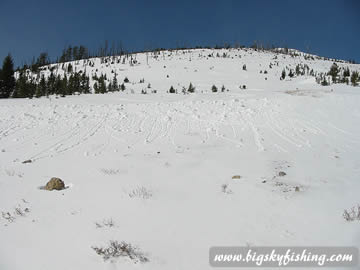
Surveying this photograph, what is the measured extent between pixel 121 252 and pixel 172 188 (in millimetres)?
2118

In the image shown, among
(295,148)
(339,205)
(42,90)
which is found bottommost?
(339,205)

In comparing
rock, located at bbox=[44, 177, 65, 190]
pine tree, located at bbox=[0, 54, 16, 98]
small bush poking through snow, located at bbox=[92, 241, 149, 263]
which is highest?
pine tree, located at bbox=[0, 54, 16, 98]

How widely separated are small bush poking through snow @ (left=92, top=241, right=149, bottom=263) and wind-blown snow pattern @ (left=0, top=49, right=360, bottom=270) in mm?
58

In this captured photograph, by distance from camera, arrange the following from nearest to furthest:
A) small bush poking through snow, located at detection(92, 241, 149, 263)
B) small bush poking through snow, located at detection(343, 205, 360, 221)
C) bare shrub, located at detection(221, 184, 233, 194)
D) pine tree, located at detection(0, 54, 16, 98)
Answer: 1. small bush poking through snow, located at detection(92, 241, 149, 263)
2. small bush poking through snow, located at detection(343, 205, 360, 221)
3. bare shrub, located at detection(221, 184, 233, 194)
4. pine tree, located at detection(0, 54, 16, 98)

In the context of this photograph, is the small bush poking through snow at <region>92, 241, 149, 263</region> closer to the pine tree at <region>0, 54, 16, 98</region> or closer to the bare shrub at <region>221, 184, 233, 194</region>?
the bare shrub at <region>221, 184, 233, 194</region>

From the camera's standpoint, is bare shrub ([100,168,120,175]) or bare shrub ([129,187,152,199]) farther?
bare shrub ([100,168,120,175])

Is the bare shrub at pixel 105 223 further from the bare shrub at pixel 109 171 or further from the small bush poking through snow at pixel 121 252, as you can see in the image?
the bare shrub at pixel 109 171

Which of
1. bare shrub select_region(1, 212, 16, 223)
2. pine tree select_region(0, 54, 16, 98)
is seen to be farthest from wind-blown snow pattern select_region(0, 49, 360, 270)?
pine tree select_region(0, 54, 16, 98)

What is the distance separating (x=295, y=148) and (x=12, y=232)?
7.73 metres

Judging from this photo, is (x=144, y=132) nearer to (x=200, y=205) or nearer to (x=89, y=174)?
(x=89, y=174)

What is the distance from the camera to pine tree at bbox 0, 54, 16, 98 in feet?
112

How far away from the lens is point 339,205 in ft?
13.1

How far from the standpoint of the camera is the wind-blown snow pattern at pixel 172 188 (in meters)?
3.16

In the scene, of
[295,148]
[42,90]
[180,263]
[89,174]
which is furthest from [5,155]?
[42,90]
